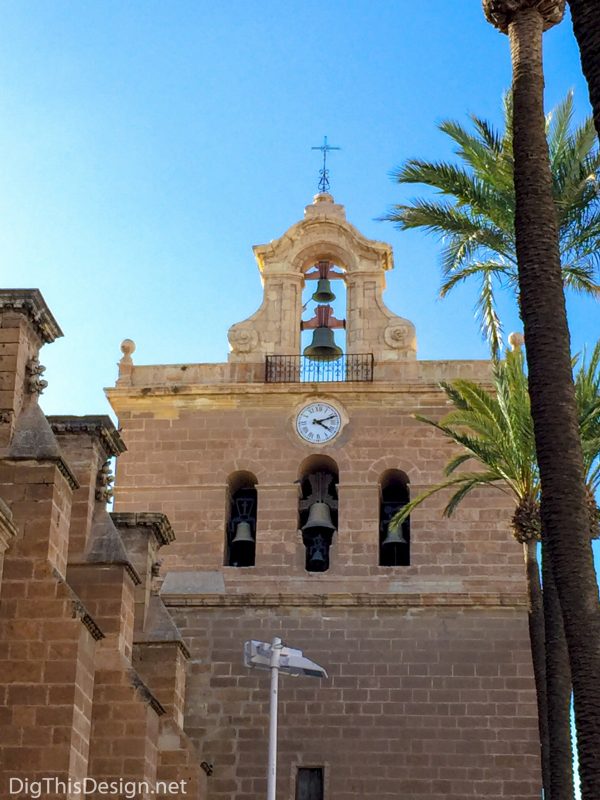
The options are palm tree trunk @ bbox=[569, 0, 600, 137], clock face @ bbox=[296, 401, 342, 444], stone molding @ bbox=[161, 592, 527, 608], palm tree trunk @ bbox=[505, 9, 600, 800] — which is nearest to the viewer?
palm tree trunk @ bbox=[569, 0, 600, 137]

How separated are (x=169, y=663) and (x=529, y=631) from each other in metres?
6.75

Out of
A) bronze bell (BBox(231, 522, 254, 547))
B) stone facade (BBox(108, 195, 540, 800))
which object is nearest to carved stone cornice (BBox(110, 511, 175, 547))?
stone facade (BBox(108, 195, 540, 800))

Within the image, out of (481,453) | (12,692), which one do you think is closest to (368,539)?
(481,453)

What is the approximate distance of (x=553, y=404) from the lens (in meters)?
15.4

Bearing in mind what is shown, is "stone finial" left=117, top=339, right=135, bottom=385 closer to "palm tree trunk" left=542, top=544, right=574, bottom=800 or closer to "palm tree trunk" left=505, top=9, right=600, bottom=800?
"palm tree trunk" left=542, top=544, right=574, bottom=800

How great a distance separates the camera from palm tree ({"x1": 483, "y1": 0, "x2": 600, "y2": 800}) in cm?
1420

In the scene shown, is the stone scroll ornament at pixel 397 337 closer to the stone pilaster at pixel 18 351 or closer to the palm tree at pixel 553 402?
the stone pilaster at pixel 18 351

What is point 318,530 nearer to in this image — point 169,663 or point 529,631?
point 529,631

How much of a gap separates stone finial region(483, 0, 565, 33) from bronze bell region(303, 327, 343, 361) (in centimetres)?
1198

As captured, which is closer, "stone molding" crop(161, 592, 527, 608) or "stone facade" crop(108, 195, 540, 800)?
"stone facade" crop(108, 195, 540, 800)

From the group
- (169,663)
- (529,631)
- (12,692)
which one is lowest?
(12,692)

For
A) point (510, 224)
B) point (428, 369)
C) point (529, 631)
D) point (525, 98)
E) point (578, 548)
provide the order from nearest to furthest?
point (578, 548) → point (525, 98) → point (510, 224) → point (529, 631) → point (428, 369)

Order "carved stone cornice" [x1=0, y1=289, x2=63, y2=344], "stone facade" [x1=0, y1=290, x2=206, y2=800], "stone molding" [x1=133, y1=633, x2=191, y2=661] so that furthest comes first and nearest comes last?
"stone molding" [x1=133, y1=633, x2=191, y2=661] < "carved stone cornice" [x1=0, y1=289, x2=63, y2=344] < "stone facade" [x1=0, y1=290, x2=206, y2=800]

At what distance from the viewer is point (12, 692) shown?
1675 centimetres
